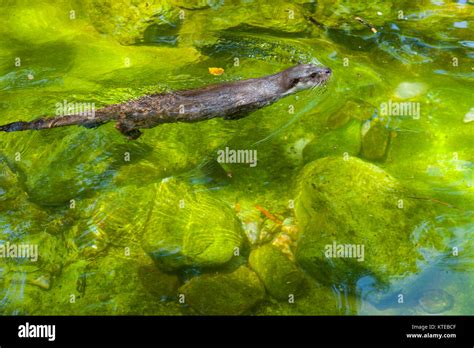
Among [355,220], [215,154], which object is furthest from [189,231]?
[355,220]

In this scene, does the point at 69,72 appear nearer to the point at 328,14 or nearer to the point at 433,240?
the point at 328,14

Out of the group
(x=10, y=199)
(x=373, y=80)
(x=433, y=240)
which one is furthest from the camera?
(x=373, y=80)

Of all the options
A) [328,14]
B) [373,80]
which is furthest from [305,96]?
[328,14]

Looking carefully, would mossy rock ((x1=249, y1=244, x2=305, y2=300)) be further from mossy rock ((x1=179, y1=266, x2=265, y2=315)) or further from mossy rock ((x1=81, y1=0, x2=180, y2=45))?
mossy rock ((x1=81, y1=0, x2=180, y2=45))

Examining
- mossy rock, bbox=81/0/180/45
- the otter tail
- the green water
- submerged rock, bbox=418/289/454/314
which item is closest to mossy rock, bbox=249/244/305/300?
the green water

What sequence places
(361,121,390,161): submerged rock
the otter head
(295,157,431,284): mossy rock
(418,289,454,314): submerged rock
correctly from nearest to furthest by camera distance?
(418,289,454,314): submerged rock → (295,157,431,284): mossy rock → (361,121,390,161): submerged rock → the otter head

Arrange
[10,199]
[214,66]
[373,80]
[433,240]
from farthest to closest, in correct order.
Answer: [214,66] → [373,80] → [10,199] → [433,240]
